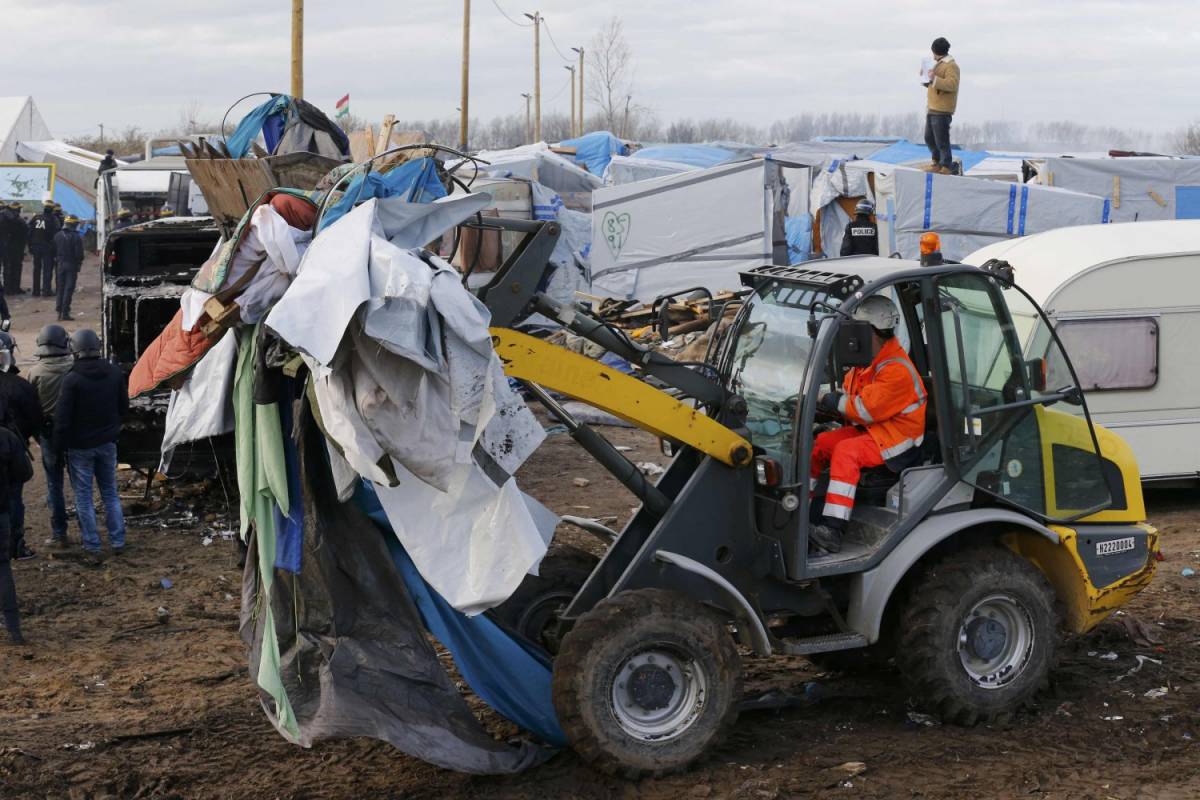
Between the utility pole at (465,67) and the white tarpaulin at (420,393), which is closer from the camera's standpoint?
the white tarpaulin at (420,393)

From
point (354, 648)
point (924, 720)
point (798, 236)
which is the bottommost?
point (924, 720)

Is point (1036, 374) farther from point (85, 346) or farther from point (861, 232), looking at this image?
point (861, 232)

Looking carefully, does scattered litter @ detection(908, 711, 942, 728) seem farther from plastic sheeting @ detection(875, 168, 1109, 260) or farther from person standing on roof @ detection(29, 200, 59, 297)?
person standing on roof @ detection(29, 200, 59, 297)

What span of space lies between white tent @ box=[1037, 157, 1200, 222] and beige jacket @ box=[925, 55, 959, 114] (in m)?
7.28

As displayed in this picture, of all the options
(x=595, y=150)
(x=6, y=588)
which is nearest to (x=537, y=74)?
(x=595, y=150)

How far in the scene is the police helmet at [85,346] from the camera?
10312 mm

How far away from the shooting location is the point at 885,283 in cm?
620

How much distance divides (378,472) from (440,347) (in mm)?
549

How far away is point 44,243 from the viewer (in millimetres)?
28766

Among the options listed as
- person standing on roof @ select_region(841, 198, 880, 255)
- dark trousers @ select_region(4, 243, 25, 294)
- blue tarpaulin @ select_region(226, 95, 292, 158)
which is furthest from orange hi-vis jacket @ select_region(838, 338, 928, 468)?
dark trousers @ select_region(4, 243, 25, 294)

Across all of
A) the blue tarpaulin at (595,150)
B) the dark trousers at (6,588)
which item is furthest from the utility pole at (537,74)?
the dark trousers at (6,588)

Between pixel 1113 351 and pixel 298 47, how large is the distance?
11212mm

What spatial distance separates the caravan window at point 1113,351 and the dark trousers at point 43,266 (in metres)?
24.3

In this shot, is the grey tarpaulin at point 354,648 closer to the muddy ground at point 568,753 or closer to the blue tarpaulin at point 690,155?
the muddy ground at point 568,753
